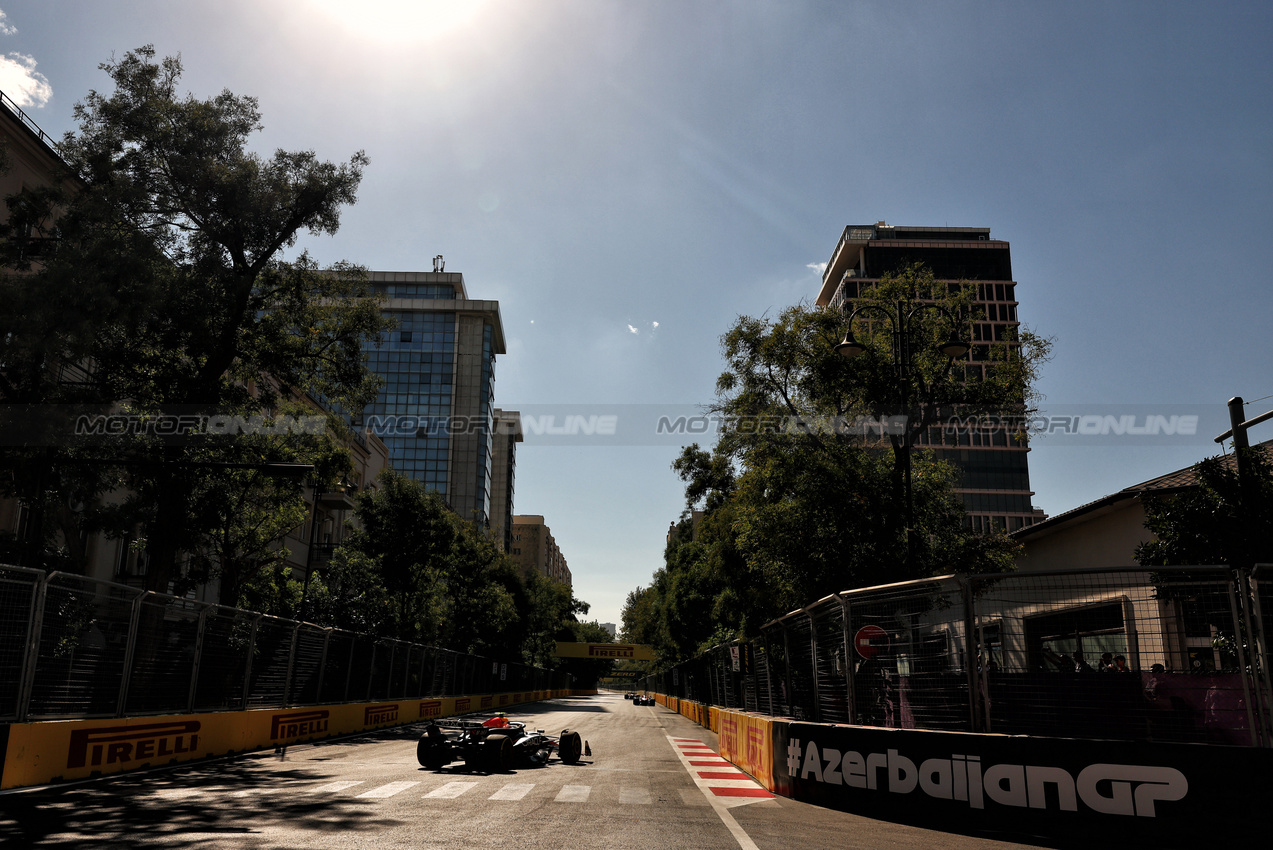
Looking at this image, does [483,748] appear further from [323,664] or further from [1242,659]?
[1242,659]

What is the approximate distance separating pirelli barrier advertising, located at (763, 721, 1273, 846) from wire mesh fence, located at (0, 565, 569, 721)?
992 cm

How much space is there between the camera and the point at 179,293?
20.7 m

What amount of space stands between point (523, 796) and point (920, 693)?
16.0 ft

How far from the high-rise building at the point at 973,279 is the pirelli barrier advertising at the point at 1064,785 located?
80.7 m

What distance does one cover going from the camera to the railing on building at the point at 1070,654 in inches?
296

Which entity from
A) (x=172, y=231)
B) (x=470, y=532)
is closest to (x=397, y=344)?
(x=470, y=532)

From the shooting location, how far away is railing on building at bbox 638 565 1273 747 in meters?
7.52

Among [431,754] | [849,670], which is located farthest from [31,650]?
[849,670]

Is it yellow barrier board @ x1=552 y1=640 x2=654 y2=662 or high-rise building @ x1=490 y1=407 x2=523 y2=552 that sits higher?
high-rise building @ x1=490 y1=407 x2=523 y2=552

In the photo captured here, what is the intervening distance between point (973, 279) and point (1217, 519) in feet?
274

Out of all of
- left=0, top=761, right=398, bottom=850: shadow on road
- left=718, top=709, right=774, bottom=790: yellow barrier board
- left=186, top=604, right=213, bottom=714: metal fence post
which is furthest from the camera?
left=186, top=604, right=213, bottom=714: metal fence post

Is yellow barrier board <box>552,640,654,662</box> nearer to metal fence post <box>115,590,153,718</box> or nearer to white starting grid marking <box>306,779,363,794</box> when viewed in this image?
metal fence post <box>115,590,153,718</box>

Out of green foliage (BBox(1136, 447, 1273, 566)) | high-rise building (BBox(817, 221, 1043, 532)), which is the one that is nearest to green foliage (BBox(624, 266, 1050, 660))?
green foliage (BBox(1136, 447, 1273, 566))

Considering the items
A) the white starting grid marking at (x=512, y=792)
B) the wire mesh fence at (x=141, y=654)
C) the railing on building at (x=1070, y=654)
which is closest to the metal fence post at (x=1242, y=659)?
the railing on building at (x=1070, y=654)
